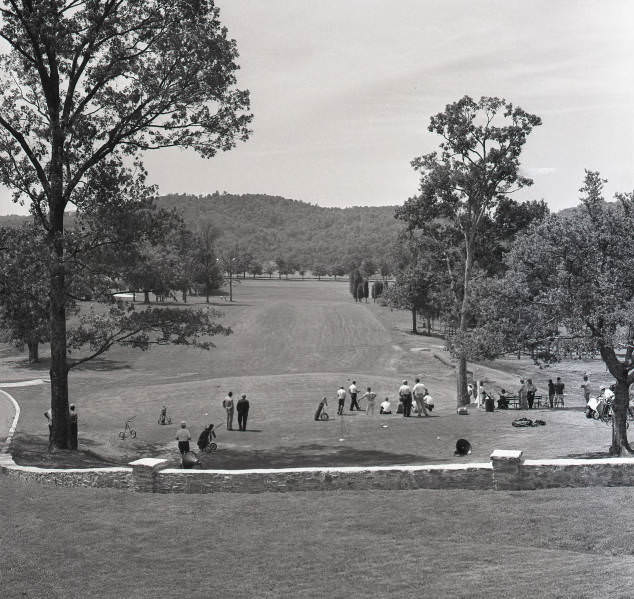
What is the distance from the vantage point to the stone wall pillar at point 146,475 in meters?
14.8

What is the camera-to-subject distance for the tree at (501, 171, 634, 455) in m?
18.3

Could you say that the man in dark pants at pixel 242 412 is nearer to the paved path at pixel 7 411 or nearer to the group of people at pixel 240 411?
the group of people at pixel 240 411

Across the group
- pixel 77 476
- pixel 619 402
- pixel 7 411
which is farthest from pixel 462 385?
pixel 77 476

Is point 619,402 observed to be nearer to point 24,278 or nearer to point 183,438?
point 183,438

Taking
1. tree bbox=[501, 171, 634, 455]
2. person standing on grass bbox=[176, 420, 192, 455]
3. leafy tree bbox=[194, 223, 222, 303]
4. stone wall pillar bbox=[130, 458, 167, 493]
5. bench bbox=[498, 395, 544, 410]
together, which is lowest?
bench bbox=[498, 395, 544, 410]

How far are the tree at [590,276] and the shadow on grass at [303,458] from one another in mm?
5506

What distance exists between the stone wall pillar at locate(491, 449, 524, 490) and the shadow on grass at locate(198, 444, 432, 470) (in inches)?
294

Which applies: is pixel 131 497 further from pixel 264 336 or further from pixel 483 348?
pixel 264 336

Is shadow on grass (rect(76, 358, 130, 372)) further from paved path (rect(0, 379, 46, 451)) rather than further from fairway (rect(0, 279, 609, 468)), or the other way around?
paved path (rect(0, 379, 46, 451))

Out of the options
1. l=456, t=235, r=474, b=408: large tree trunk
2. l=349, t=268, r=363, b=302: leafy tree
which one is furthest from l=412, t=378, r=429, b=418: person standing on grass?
l=349, t=268, r=363, b=302: leafy tree

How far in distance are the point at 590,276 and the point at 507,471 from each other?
7.52 meters

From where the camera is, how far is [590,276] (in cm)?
1872

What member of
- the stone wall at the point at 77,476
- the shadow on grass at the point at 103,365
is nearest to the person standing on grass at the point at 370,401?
the stone wall at the point at 77,476

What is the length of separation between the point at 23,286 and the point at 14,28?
7685 mm
